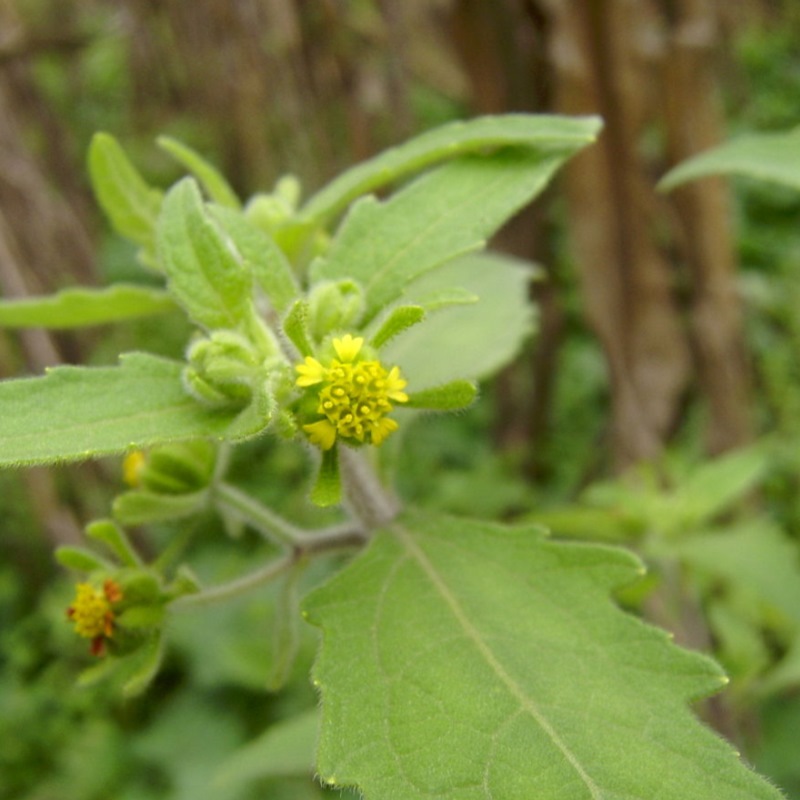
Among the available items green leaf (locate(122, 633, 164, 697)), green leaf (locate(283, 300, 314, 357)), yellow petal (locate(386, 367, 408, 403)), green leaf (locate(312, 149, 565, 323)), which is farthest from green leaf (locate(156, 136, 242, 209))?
green leaf (locate(122, 633, 164, 697))

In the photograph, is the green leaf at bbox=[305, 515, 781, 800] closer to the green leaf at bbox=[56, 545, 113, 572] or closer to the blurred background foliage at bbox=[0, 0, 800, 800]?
the green leaf at bbox=[56, 545, 113, 572]

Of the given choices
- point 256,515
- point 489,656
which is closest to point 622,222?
point 256,515

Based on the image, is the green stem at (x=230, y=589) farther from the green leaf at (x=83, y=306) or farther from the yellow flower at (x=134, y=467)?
the green leaf at (x=83, y=306)

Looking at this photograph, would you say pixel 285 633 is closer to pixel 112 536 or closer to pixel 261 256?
pixel 112 536

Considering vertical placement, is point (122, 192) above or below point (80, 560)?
above

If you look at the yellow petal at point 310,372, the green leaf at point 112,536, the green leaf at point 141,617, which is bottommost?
Answer: the green leaf at point 141,617

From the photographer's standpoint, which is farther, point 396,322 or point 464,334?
point 464,334

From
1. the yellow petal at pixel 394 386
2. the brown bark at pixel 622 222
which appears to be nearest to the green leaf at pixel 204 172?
the yellow petal at pixel 394 386
